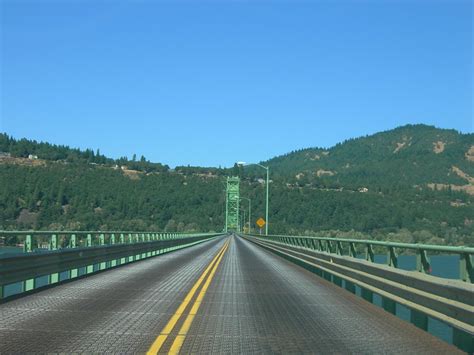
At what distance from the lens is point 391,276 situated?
13836mm

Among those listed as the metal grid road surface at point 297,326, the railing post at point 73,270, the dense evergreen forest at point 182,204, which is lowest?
the metal grid road surface at point 297,326

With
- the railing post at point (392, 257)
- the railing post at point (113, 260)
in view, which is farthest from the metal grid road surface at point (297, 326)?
the railing post at point (113, 260)

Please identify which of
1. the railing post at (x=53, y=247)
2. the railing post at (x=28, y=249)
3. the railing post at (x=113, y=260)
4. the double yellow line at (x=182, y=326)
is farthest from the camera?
the railing post at (x=113, y=260)

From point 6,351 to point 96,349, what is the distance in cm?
118

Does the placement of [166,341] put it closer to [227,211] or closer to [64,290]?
[64,290]

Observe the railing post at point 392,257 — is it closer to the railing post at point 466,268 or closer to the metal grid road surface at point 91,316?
the railing post at point 466,268

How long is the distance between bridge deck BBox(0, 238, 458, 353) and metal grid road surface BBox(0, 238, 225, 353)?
14 millimetres

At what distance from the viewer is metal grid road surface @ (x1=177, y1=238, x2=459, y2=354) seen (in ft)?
33.4

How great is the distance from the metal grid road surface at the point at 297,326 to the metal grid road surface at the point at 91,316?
839 mm

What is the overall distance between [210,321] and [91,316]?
7.13ft

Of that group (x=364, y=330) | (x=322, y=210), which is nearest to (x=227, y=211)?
(x=322, y=210)

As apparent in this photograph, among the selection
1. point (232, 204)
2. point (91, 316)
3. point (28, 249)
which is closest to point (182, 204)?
point (232, 204)

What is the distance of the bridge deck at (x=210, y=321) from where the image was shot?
10.1 metres

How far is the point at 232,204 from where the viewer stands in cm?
17612
